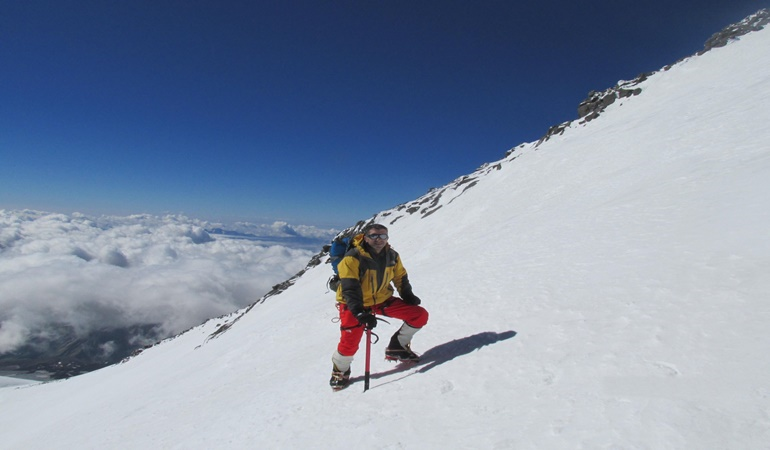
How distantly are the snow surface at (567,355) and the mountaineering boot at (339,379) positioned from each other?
0.57 ft

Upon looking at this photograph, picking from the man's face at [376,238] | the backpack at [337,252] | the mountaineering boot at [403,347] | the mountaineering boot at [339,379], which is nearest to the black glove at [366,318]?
the backpack at [337,252]

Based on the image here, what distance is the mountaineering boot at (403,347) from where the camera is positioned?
568 centimetres

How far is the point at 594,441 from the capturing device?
9.35 ft

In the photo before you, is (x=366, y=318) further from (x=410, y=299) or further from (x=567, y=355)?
(x=567, y=355)

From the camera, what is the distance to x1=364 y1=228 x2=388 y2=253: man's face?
5.11 meters

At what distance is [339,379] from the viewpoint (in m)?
5.40

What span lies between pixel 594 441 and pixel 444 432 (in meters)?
1.33

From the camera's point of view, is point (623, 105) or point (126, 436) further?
point (623, 105)

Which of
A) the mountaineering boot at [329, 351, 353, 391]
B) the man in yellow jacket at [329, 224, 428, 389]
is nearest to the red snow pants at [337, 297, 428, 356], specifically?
the man in yellow jacket at [329, 224, 428, 389]

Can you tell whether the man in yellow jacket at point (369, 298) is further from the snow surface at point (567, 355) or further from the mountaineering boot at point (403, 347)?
the snow surface at point (567, 355)

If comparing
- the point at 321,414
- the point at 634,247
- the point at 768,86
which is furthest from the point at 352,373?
the point at 768,86

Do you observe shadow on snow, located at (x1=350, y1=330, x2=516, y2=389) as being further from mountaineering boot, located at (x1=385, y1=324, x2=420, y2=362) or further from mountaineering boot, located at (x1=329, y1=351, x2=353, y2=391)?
mountaineering boot, located at (x1=329, y1=351, x2=353, y2=391)

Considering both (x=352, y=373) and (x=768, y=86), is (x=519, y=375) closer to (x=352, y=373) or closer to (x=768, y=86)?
(x=352, y=373)

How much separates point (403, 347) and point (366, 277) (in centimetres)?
142
